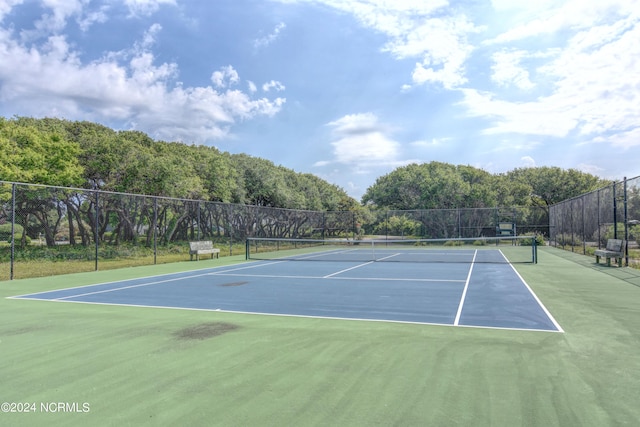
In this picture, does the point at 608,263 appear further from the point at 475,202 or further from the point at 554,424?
the point at 475,202

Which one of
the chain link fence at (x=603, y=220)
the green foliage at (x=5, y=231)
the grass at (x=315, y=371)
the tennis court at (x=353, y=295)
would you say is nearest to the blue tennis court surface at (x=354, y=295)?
the tennis court at (x=353, y=295)

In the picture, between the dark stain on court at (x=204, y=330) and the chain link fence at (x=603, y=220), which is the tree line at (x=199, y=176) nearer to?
the chain link fence at (x=603, y=220)

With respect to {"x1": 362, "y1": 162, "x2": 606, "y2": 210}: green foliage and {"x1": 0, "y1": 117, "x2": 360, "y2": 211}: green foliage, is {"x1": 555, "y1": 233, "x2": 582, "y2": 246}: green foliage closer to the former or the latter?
{"x1": 362, "y1": 162, "x2": 606, "y2": 210}: green foliage

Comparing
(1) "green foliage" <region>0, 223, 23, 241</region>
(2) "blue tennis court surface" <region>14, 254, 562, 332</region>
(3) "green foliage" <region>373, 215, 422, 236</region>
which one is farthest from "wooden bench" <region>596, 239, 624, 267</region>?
(1) "green foliage" <region>0, 223, 23, 241</region>

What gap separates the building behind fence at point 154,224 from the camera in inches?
613

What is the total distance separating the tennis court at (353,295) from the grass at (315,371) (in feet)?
2.03

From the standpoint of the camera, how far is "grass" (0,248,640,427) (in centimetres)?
335

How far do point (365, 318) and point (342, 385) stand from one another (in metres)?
2.84

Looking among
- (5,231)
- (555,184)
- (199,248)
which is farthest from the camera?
(555,184)

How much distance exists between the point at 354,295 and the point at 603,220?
12911 millimetres

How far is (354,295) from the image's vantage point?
8.98m

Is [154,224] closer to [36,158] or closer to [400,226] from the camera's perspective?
[36,158]

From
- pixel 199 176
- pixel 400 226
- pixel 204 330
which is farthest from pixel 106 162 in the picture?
pixel 204 330

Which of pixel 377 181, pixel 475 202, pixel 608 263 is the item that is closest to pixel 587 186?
pixel 475 202
